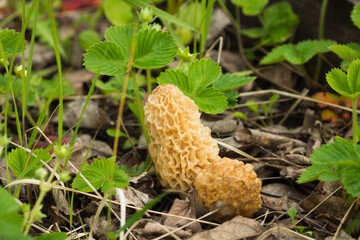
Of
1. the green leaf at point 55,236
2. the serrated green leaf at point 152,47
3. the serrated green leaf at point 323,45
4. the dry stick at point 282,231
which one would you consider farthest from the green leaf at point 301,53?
the green leaf at point 55,236

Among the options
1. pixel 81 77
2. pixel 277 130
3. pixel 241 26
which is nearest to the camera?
pixel 277 130

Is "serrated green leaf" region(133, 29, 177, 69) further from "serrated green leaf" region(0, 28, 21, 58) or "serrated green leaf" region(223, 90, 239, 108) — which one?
"serrated green leaf" region(0, 28, 21, 58)

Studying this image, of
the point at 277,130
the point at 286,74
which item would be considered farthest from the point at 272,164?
the point at 286,74

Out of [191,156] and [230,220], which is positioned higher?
[191,156]

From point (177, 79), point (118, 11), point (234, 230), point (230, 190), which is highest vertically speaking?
point (118, 11)

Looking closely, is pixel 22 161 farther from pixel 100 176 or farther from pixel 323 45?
pixel 323 45

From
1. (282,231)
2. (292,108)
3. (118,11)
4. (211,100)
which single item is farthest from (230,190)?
(118,11)

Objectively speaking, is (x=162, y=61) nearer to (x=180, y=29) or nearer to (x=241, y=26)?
(x=180, y=29)

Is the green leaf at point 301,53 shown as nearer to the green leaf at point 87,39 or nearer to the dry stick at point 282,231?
the dry stick at point 282,231
